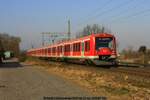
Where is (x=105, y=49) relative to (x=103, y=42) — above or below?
below

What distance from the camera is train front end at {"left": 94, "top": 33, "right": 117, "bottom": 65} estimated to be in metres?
34.4

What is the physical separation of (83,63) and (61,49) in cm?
1423

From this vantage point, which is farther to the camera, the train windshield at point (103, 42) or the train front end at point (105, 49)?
the train windshield at point (103, 42)

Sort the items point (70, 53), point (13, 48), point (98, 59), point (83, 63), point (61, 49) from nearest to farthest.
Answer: point (98, 59), point (83, 63), point (70, 53), point (61, 49), point (13, 48)

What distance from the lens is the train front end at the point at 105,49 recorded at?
34.4 meters

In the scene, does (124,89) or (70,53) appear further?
(70,53)

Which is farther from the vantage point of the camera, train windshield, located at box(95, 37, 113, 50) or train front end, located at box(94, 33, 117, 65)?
train windshield, located at box(95, 37, 113, 50)

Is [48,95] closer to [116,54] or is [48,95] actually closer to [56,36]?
[116,54]

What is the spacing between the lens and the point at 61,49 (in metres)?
53.9

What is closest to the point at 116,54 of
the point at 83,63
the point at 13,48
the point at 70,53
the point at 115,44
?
the point at 115,44

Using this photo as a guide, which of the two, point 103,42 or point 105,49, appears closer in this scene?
point 105,49

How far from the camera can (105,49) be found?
34.8 meters

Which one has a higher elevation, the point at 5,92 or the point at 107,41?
the point at 107,41

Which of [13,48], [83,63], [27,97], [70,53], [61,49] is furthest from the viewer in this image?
[13,48]
